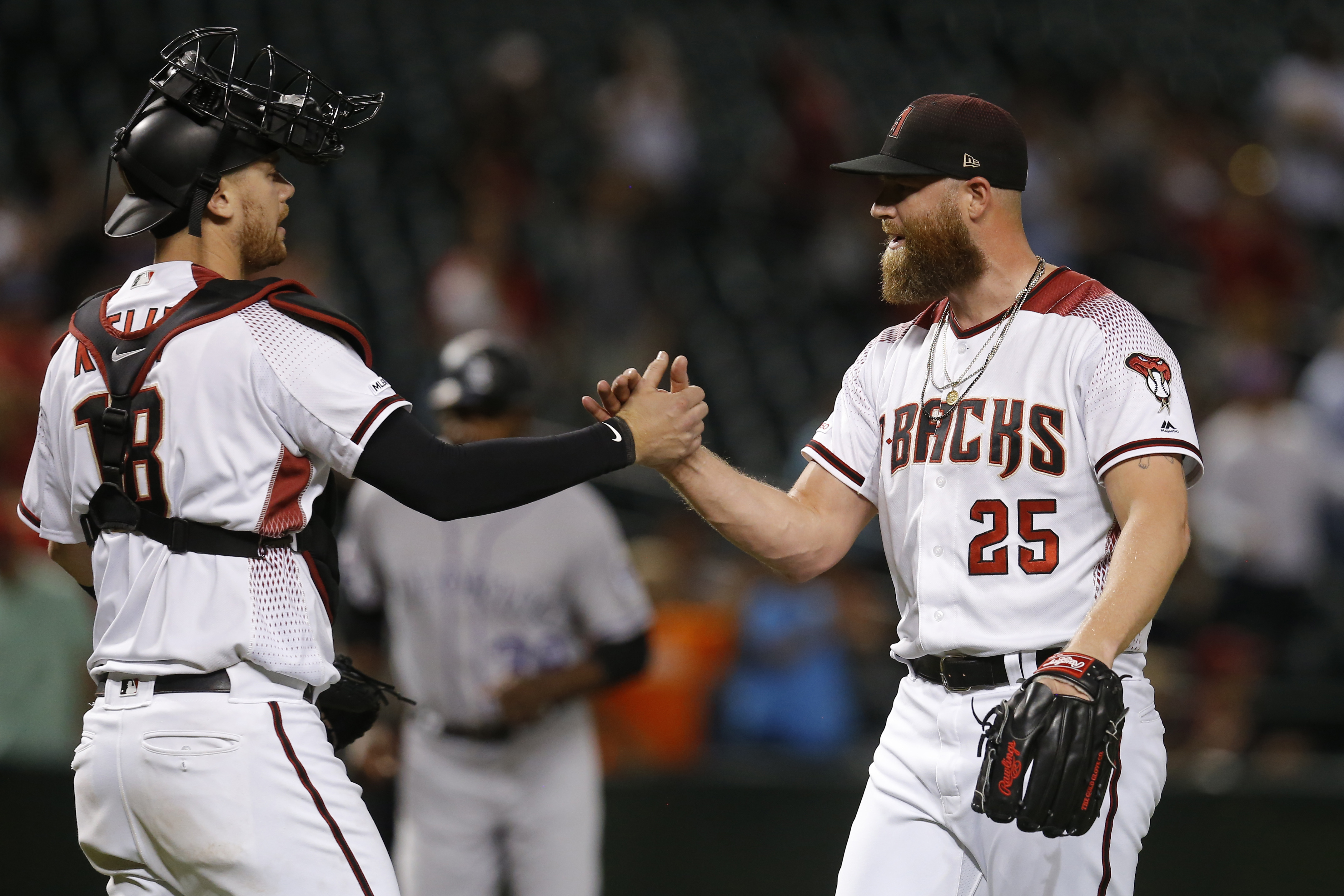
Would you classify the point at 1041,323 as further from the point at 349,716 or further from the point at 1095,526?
the point at 349,716

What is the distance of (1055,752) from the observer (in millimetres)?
2926

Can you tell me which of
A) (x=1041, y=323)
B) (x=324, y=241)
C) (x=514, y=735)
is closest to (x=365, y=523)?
(x=514, y=735)

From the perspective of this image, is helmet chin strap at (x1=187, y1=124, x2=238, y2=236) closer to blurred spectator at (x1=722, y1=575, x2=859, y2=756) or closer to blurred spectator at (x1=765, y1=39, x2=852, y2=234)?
blurred spectator at (x1=722, y1=575, x2=859, y2=756)

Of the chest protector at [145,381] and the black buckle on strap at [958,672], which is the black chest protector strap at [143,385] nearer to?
the chest protector at [145,381]

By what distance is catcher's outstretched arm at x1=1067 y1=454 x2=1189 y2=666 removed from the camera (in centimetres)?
305

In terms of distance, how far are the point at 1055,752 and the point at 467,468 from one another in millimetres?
1254

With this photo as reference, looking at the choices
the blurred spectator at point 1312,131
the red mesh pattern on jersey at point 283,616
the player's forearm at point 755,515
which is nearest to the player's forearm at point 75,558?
the red mesh pattern on jersey at point 283,616

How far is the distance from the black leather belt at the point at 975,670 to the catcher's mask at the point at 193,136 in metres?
1.76

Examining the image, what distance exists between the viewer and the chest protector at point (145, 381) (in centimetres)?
293

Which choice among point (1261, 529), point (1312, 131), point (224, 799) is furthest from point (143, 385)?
point (1312, 131)

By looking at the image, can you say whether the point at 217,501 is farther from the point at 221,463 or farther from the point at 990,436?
the point at 990,436

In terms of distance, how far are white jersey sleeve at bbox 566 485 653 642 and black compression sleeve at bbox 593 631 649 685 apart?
0.07 feet

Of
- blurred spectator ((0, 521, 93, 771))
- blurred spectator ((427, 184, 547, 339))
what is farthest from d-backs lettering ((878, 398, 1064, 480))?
blurred spectator ((427, 184, 547, 339))

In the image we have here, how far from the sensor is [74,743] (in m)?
5.89
